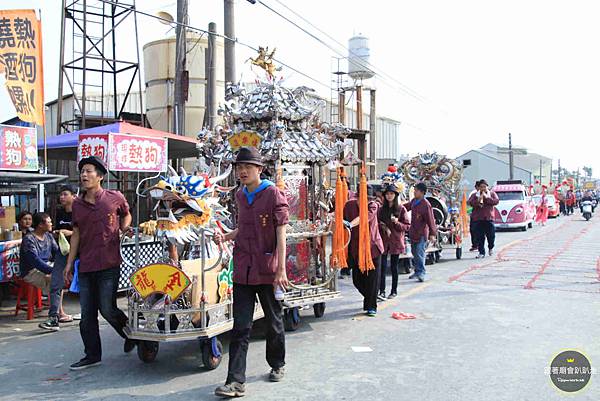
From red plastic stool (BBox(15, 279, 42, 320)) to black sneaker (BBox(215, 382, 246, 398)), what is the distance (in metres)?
4.26

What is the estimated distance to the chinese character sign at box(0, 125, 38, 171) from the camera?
804cm

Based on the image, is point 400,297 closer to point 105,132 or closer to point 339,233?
point 339,233

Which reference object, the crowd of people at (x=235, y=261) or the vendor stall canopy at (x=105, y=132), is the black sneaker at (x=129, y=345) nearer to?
the crowd of people at (x=235, y=261)

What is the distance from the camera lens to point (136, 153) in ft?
29.8

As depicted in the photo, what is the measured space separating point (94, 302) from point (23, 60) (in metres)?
4.66

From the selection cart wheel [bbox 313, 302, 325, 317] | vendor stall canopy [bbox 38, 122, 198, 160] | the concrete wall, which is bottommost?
cart wheel [bbox 313, 302, 325, 317]

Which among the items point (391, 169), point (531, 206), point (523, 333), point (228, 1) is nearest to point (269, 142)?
point (523, 333)

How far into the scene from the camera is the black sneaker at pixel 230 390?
14.0ft

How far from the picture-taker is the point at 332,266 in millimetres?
6883

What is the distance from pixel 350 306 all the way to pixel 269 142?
2902 mm

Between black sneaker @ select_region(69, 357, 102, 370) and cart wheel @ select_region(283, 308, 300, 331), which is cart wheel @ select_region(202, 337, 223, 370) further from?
cart wheel @ select_region(283, 308, 300, 331)

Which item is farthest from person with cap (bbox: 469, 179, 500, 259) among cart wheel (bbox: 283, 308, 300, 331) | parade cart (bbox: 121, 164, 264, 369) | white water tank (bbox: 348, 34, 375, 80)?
white water tank (bbox: 348, 34, 375, 80)
